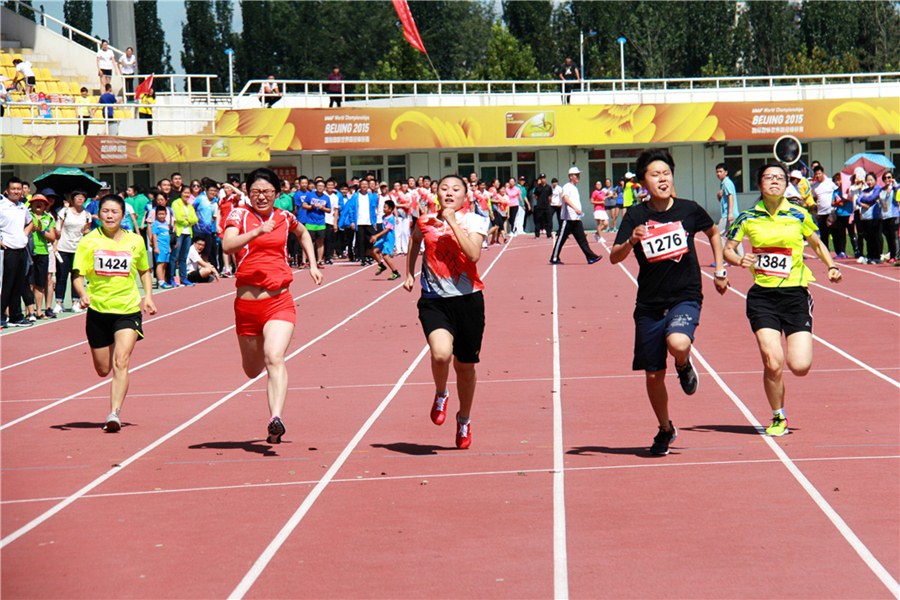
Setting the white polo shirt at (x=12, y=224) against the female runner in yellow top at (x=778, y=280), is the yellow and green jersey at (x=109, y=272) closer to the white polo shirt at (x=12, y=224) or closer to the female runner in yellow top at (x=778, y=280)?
the female runner in yellow top at (x=778, y=280)

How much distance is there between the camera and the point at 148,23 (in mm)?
98000

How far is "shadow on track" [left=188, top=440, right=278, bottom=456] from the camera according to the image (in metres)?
9.34

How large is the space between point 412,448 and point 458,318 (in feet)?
3.40

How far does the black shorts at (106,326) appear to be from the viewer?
34.4 ft

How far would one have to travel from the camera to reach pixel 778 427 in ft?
30.6

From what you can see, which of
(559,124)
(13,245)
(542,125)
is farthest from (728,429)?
(559,124)

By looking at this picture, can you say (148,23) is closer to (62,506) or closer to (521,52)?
(521,52)

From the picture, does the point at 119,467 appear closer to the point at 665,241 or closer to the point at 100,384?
the point at 665,241

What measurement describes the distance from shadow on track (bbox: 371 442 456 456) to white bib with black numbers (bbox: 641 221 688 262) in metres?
1.95

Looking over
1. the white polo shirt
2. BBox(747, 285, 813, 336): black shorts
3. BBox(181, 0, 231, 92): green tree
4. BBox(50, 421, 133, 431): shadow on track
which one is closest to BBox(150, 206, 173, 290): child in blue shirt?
the white polo shirt

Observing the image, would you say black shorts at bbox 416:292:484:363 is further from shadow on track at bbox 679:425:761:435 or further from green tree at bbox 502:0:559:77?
green tree at bbox 502:0:559:77

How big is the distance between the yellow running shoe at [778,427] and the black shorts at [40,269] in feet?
40.4

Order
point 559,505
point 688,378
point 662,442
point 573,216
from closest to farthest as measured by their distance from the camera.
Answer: point 559,505 → point 662,442 → point 688,378 → point 573,216

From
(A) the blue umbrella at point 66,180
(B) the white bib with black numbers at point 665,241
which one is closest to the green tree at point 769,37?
(A) the blue umbrella at point 66,180
